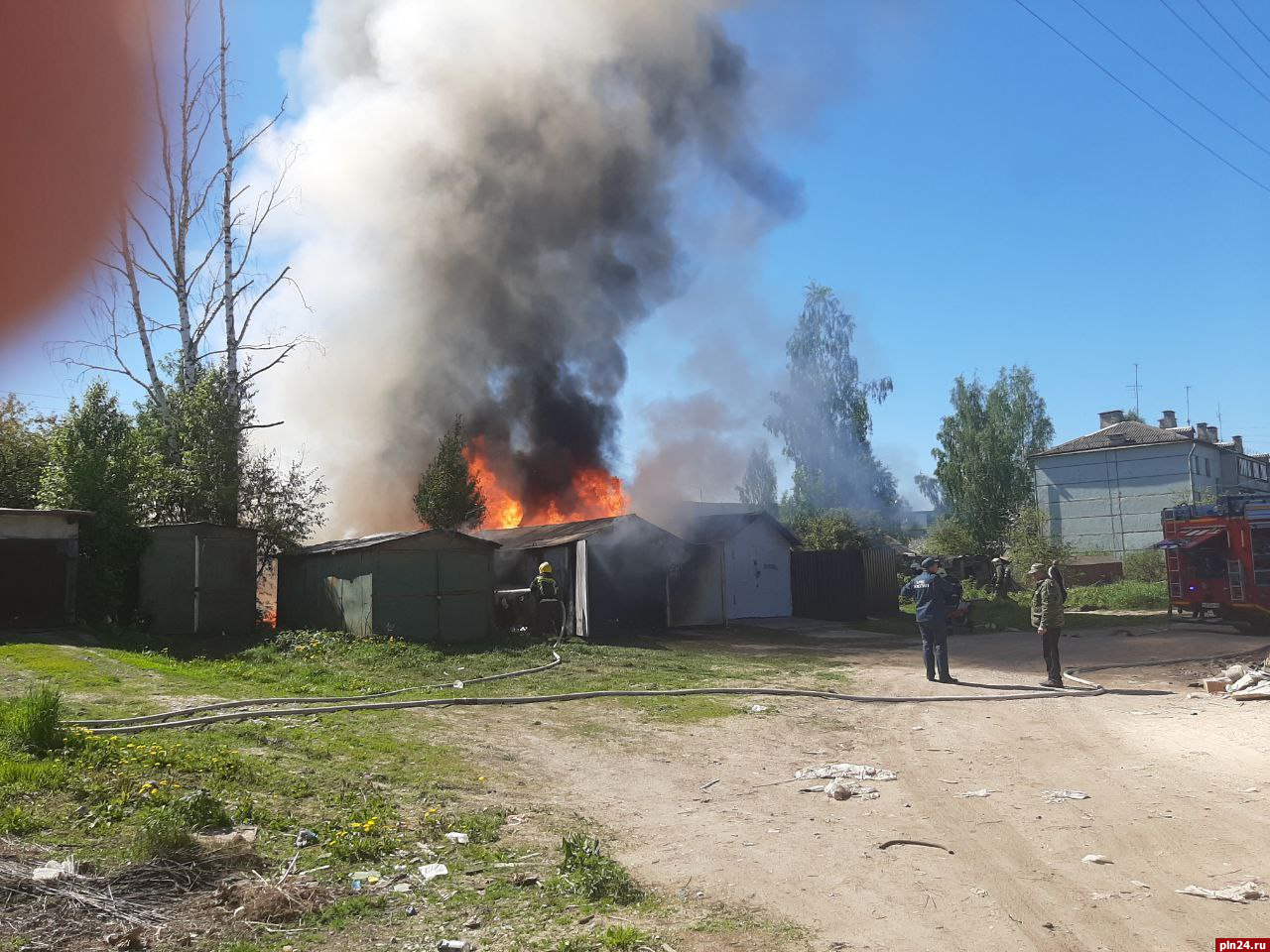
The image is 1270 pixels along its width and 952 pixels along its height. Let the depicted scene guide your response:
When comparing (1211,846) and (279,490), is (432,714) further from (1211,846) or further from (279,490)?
(279,490)

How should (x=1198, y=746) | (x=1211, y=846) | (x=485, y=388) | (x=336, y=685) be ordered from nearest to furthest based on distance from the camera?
1. (x=1211, y=846)
2. (x=1198, y=746)
3. (x=336, y=685)
4. (x=485, y=388)

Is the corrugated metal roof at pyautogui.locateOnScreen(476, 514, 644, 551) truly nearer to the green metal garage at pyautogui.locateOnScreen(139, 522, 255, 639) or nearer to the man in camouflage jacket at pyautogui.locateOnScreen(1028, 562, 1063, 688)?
the green metal garage at pyautogui.locateOnScreen(139, 522, 255, 639)

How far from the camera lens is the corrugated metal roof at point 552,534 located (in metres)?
22.0

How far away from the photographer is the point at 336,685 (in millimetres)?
12883

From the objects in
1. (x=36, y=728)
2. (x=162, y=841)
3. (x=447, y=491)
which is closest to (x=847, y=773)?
(x=162, y=841)

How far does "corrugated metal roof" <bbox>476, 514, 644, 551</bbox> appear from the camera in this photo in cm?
2198

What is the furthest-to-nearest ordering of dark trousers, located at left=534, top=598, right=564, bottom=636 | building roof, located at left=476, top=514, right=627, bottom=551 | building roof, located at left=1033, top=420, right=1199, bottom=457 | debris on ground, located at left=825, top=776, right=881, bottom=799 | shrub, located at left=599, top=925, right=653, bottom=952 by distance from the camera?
building roof, located at left=1033, top=420, right=1199, bottom=457
building roof, located at left=476, top=514, right=627, bottom=551
dark trousers, located at left=534, top=598, right=564, bottom=636
debris on ground, located at left=825, top=776, right=881, bottom=799
shrub, located at left=599, top=925, right=653, bottom=952

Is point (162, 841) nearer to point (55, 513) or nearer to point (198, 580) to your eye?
point (55, 513)

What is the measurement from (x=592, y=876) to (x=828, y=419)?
3763 centimetres

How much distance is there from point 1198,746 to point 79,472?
65.2 ft

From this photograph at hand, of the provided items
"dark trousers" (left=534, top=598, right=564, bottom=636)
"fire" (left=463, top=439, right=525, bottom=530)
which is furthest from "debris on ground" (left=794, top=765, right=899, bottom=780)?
"fire" (left=463, top=439, right=525, bottom=530)

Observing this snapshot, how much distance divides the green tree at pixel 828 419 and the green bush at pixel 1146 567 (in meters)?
10.2

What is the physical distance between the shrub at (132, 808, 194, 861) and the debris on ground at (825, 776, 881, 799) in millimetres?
4540

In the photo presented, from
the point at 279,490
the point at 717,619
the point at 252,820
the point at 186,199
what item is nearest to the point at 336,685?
the point at 252,820
